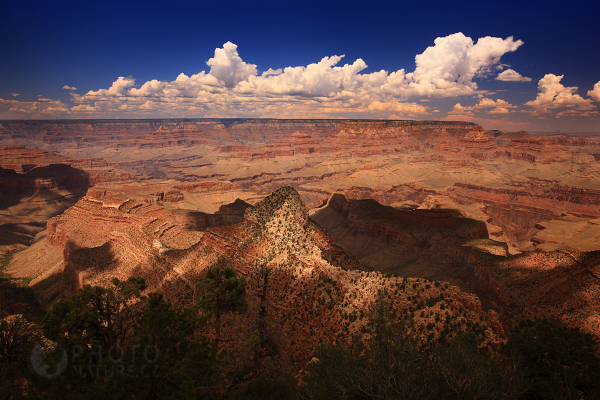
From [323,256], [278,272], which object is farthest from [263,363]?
[323,256]

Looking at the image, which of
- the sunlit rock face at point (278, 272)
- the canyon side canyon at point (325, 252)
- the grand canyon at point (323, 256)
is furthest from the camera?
the canyon side canyon at point (325, 252)

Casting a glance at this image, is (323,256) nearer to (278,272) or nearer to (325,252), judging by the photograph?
(325,252)

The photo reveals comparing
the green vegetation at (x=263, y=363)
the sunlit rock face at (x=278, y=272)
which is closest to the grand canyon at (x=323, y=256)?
the sunlit rock face at (x=278, y=272)

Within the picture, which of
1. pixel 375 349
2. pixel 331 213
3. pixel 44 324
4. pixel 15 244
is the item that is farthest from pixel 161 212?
pixel 375 349

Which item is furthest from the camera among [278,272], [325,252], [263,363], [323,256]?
[325,252]

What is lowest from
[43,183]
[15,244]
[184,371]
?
[15,244]

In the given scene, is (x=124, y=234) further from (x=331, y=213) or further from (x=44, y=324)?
(x=331, y=213)

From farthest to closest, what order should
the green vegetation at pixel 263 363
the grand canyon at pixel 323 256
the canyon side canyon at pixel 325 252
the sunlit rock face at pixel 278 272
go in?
1. the canyon side canyon at pixel 325 252
2. the grand canyon at pixel 323 256
3. the sunlit rock face at pixel 278 272
4. the green vegetation at pixel 263 363

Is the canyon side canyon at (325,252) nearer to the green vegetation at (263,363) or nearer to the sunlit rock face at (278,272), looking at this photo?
the sunlit rock face at (278,272)

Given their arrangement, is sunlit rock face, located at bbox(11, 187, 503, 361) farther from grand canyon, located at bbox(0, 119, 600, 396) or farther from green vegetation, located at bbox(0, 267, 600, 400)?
green vegetation, located at bbox(0, 267, 600, 400)

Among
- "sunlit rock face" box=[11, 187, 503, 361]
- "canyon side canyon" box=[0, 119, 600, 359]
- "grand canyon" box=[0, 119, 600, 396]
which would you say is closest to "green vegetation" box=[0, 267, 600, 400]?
"sunlit rock face" box=[11, 187, 503, 361]

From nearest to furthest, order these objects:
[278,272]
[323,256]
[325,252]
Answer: [278,272]
[323,256]
[325,252]
